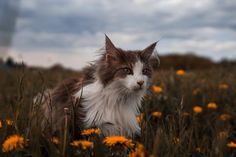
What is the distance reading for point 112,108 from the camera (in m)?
3.65

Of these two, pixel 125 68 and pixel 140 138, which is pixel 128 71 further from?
pixel 140 138

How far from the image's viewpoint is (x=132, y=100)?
377cm

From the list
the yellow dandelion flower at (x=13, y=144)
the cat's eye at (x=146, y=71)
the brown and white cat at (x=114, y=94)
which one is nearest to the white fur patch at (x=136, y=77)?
the brown and white cat at (x=114, y=94)

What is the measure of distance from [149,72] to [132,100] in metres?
0.37

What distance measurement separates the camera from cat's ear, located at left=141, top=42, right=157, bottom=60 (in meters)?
3.91

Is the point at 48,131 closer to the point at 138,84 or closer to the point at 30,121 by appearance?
the point at 30,121

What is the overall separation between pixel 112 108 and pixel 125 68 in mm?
414

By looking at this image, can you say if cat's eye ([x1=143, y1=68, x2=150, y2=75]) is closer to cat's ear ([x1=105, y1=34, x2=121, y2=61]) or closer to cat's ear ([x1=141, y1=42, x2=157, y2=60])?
cat's ear ([x1=141, y1=42, x2=157, y2=60])

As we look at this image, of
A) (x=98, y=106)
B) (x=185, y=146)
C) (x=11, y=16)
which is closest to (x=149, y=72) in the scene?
(x=98, y=106)

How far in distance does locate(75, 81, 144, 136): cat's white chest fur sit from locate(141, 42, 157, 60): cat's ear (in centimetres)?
45

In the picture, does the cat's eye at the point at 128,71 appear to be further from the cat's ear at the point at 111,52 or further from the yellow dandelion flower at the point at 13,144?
the yellow dandelion flower at the point at 13,144

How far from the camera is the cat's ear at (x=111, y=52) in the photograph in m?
3.72

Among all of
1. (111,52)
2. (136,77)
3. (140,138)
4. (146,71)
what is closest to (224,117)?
(146,71)

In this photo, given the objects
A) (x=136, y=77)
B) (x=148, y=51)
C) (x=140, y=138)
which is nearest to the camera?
(x=140, y=138)
